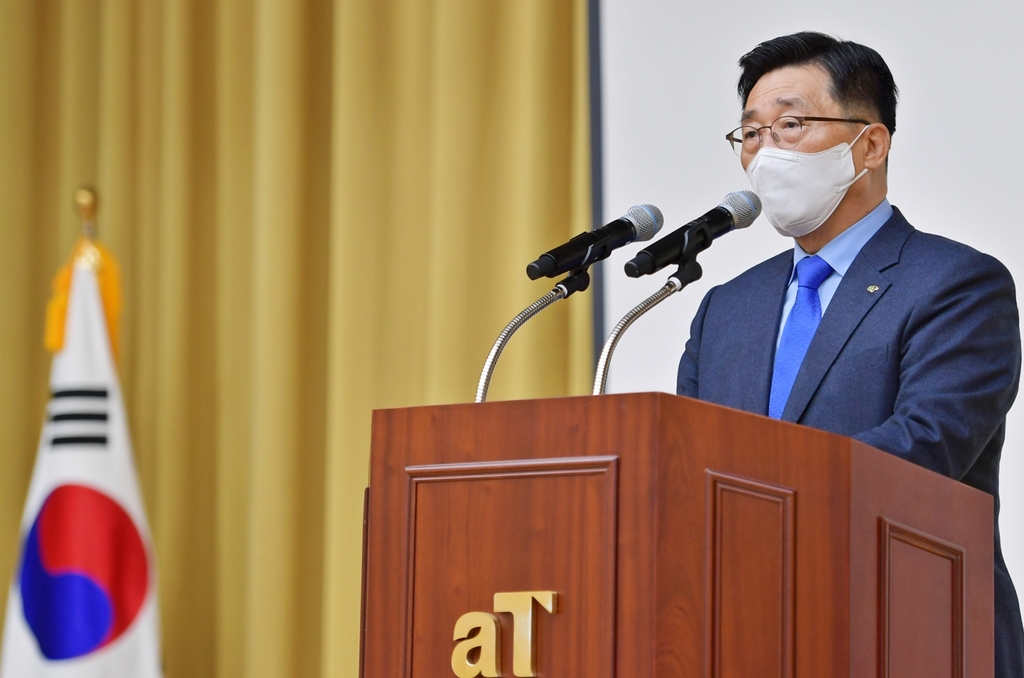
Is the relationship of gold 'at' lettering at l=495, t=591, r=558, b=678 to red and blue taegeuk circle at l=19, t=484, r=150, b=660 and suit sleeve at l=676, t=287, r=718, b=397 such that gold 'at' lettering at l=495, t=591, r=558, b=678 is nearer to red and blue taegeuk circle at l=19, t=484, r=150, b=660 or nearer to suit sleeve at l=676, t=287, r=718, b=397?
suit sleeve at l=676, t=287, r=718, b=397

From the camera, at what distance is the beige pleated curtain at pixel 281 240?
362 centimetres

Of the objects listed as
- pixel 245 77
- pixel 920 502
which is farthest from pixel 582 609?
pixel 245 77

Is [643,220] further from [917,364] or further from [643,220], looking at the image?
[917,364]

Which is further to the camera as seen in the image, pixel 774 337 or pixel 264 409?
pixel 264 409

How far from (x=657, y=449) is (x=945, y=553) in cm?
62

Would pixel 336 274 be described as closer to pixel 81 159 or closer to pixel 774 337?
pixel 81 159

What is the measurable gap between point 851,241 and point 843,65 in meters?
0.35

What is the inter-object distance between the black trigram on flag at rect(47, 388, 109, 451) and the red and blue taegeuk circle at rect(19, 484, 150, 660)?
0.13 metres

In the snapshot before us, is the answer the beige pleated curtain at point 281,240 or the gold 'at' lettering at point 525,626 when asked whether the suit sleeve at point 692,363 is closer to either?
the beige pleated curtain at point 281,240

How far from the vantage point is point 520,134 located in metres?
3.62

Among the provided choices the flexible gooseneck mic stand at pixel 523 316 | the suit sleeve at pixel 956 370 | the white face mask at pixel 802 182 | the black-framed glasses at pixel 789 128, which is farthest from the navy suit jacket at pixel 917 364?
the flexible gooseneck mic stand at pixel 523 316

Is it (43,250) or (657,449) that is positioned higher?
(43,250)

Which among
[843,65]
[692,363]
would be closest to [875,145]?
[843,65]

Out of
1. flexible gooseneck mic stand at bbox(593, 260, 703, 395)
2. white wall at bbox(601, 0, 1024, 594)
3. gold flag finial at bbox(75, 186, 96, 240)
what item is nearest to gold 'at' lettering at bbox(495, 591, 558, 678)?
flexible gooseneck mic stand at bbox(593, 260, 703, 395)
